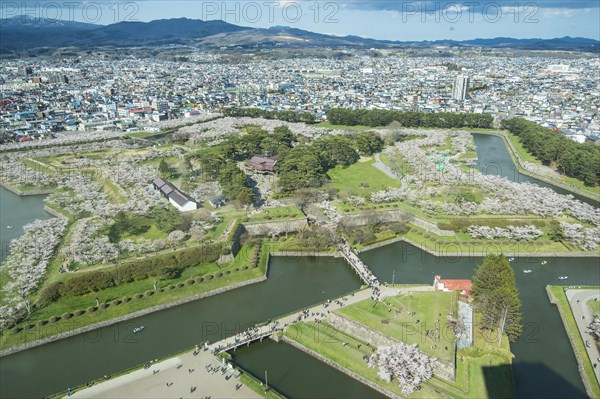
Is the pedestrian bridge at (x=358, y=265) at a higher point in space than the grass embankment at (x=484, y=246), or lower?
lower

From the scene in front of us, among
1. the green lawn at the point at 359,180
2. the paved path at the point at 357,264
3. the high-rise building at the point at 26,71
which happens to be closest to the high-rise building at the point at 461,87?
the green lawn at the point at 359,180

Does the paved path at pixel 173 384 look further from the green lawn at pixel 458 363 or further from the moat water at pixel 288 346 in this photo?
the green lawn at pixel 458 363

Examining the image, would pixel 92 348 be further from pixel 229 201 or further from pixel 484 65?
pixel 484 65

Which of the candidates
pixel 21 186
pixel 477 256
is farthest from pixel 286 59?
pixel 477 256

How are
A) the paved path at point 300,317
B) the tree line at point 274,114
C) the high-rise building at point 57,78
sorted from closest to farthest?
the paved path at point 300,317, the tree line at point 274,114, the high-rise building at point 57,78

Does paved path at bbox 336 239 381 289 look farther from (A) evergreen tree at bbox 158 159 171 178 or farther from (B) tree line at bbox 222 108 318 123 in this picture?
(B) tree line at bbox 222 108 318 123

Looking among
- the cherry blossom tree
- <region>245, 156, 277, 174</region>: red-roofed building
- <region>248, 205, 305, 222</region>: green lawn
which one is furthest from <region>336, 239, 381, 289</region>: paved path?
<region>245, 156, 277, 174</region>: red-roofed building
